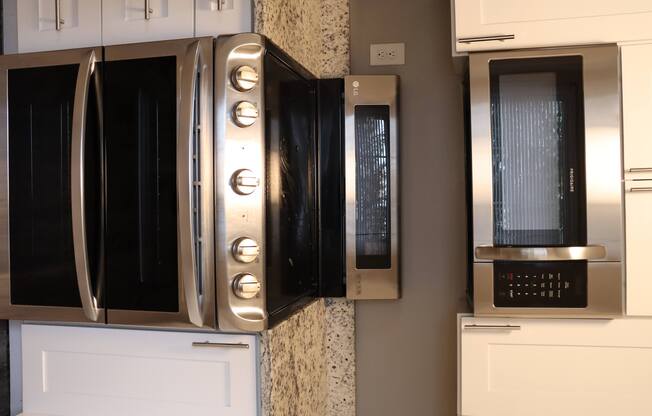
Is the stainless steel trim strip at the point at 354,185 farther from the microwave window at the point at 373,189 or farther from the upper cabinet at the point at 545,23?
the upper cabinet at the point at 545,23

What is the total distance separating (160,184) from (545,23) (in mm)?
1195

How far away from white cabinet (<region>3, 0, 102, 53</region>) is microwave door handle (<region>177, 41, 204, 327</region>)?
41 cm

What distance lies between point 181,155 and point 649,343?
4.68ft

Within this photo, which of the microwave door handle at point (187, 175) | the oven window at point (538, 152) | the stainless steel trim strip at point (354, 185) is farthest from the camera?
the stainless steel trim strip at point (354, 185)

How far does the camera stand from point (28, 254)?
5.19ft

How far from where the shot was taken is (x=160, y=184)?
1.44m

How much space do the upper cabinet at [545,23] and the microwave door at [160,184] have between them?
78 centimetres

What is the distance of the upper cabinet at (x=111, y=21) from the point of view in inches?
59.5

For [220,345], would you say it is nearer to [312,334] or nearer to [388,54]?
[312,334]

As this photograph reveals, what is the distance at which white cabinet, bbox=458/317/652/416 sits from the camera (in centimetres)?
160

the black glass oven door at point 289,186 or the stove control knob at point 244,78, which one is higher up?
the stove control knob at point 244,78

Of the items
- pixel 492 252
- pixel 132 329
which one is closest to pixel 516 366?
pixel 492 252

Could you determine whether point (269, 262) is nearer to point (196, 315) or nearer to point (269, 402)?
point (196, 315)

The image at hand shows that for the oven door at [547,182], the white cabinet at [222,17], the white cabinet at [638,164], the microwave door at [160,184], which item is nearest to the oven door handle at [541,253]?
the oven door at [547,182]
